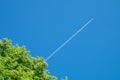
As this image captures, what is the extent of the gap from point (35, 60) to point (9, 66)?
1858 mm

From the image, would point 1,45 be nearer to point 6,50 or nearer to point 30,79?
point 6,50

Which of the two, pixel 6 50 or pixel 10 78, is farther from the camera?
pixel 6 50

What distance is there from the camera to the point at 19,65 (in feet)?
76.5

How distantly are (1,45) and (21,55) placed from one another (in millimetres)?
1043

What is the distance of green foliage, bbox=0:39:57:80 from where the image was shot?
22234 mm

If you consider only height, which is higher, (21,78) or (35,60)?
(35,60)

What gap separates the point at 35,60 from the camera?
24.2 metres

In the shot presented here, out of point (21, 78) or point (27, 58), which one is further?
point (27, 58)

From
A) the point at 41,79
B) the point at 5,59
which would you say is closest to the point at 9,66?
the point at 5,59

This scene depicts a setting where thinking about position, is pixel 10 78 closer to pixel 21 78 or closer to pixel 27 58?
pixel 21 78

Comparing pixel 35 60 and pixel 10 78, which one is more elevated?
pixel 35 60

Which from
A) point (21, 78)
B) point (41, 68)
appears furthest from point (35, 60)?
point (21, 78)

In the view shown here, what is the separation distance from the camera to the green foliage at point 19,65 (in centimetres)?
2223

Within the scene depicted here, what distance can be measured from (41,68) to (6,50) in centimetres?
181
